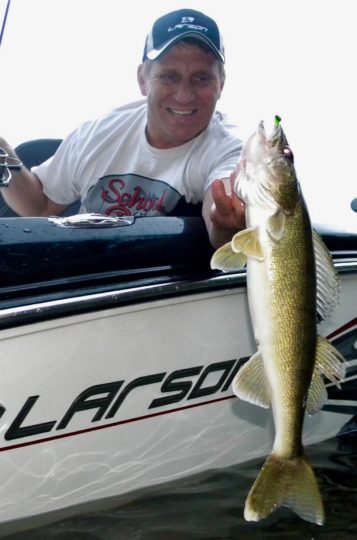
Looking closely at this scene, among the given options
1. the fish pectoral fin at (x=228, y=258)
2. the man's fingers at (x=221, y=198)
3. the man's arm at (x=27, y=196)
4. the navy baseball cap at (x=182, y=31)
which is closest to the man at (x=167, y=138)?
the navy baseball cap at (x=182, y=31)

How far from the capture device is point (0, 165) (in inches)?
105

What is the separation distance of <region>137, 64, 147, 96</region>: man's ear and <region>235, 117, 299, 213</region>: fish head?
157 cm

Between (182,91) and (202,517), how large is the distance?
1.71 m

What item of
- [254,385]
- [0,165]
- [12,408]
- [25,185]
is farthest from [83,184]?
[254,385]

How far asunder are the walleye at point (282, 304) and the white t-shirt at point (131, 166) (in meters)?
0.83

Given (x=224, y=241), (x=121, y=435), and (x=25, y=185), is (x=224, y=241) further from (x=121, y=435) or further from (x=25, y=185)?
(x=25, y=185)

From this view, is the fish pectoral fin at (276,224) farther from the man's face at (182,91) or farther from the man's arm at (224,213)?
the man's face at (182,91)

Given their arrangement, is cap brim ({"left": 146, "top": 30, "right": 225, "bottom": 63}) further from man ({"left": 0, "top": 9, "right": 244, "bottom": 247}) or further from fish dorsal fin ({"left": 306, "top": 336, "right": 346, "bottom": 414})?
fish dorsal fin ({"left": 306, "top": 336, "right": 346, "bottom": 414})

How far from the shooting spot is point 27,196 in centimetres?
368

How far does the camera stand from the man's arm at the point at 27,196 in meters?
3.64

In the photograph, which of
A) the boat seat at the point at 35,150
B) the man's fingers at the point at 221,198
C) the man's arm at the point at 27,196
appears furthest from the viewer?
the boat seat at the point at 35,150

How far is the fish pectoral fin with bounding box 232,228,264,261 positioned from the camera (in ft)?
6.64

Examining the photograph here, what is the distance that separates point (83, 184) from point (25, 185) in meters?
0.29

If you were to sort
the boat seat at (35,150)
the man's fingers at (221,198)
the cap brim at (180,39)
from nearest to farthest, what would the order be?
1. the man's fingers at (221,198)
2. the cap brim at (180,39)
3. the boat seat at (35,150)
